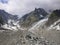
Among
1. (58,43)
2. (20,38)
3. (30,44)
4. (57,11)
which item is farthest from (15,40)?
(57,11)

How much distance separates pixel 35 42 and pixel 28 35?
6.19 feet

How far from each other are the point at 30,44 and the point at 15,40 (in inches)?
94.7

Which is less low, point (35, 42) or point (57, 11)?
point (57, 11)

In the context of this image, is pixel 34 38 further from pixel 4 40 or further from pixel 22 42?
pixel 4 40

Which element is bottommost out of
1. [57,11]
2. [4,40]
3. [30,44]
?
[30,44]

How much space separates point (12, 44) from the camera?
22.6 m

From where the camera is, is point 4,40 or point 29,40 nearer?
point 29,40

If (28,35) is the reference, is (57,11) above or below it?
above

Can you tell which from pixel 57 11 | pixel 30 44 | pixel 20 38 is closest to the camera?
pixel 30 44

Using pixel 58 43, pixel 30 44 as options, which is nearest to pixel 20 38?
pixel 30 44

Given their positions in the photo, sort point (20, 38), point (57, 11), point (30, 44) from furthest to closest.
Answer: point (57, 11)
point (20, 38)
point (30, 44)

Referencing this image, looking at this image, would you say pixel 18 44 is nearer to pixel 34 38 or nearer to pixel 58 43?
pixel 34 38

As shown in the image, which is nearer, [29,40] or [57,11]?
[29,40]

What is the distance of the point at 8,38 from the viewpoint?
25.3 m
